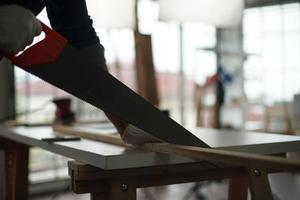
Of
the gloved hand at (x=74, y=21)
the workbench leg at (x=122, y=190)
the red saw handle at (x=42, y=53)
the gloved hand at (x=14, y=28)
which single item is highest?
the gloved hand at (x=74, y=21)

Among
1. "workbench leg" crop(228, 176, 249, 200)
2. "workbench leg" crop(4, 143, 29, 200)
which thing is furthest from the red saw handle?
"workbench leg" crop(4, 143, 29, 200)

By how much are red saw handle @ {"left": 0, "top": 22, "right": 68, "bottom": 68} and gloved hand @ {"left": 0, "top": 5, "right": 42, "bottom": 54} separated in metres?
0.03

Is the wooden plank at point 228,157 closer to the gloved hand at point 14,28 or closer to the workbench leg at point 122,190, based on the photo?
the workbench leg at point 122,190

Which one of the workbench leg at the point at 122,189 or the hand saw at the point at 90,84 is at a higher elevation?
the hand saw at the point at 90,84

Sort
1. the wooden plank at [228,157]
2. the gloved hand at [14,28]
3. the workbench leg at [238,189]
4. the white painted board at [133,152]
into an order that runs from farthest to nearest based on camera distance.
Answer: the workbench leg at [238,189] < the white painted board at [133,152] < the gloved hand at [14,28] < the wooden plank at [228,157]

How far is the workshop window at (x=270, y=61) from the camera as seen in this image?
14.4 feet

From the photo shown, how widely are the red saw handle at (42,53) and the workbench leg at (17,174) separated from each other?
1.18 m

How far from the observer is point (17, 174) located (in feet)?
6.07

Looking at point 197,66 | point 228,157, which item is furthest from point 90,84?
point 197,66

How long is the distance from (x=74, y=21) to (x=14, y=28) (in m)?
0.38

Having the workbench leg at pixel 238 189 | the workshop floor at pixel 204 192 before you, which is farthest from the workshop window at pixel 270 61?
the workbench leg at pixel 238 189

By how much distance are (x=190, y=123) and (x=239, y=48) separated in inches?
46.1

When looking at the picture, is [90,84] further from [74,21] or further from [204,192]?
[204,192]

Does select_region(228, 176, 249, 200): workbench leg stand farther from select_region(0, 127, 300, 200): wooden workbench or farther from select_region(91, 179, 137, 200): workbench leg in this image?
select_region(91, 179, 137, 200): workbench leg
